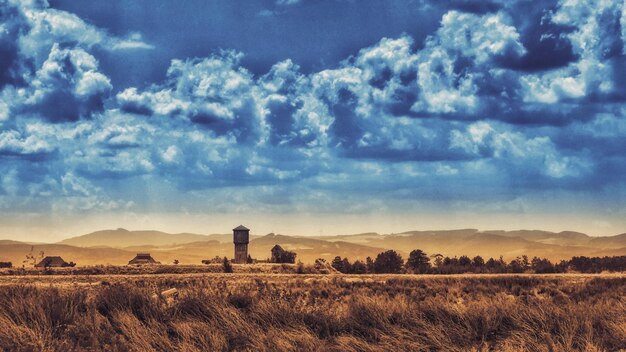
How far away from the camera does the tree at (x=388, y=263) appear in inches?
2354

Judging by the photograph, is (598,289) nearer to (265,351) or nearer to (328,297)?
(328,297)

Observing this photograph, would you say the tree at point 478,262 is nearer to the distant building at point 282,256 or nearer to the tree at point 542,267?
the tree at point 542,267

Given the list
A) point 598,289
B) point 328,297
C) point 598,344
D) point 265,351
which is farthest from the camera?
point 598,289

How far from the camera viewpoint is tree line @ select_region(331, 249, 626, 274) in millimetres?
55156

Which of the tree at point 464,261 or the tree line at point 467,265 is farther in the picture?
the tree at point 464,261

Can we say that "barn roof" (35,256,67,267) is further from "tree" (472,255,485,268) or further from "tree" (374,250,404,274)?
"tree" (472,255,485,268)

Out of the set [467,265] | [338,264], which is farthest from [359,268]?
[467,265]

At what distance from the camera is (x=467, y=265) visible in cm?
5903

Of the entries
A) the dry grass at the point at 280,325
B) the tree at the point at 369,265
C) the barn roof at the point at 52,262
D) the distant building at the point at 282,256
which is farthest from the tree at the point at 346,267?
the dry grass at the point at 280,325

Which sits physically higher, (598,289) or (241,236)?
(241,236)

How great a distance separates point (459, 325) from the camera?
38.7ft

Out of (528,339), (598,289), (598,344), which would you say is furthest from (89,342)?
(598,289)

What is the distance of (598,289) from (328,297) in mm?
15351

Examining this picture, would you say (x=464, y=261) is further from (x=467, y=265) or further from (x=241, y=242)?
(x=241, y=242)
